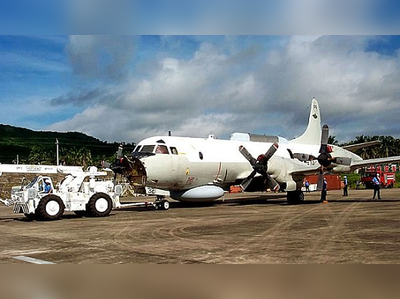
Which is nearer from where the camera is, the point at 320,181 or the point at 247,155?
the point at 247,155

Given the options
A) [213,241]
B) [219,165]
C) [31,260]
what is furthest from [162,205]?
[31,260]

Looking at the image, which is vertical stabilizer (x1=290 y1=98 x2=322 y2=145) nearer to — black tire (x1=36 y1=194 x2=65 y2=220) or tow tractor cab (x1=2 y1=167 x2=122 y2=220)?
tow tractor cab (x1=2 y1=167 x2=122 y2=220)

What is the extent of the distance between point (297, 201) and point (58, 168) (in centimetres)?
1739

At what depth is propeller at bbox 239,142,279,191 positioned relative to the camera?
31.0 meters

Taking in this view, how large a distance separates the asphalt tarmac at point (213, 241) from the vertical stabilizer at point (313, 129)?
20.7 metres

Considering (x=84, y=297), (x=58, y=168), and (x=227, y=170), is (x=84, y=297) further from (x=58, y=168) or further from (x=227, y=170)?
(x=227, y=170)

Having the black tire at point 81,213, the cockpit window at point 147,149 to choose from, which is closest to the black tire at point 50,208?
the black tire at point 81,213

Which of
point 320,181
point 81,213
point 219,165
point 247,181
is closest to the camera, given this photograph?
point 81,213

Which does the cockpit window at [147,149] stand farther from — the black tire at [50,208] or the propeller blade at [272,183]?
the propeller blade at [272,183]

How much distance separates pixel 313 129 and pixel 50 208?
27.4m

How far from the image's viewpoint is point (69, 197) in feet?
78.4

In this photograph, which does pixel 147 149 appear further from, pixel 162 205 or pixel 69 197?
pixel 69 197

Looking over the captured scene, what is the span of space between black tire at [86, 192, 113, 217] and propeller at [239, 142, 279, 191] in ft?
33.9

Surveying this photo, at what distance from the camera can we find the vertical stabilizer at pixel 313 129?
41.3 meters
